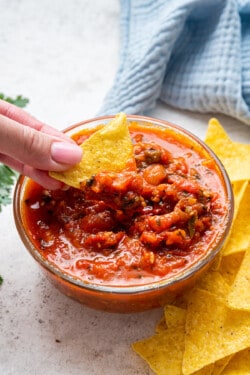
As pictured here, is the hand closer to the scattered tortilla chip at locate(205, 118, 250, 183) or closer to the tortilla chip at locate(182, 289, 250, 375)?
the tortilla chip at locate(182, 289, 250, 375)

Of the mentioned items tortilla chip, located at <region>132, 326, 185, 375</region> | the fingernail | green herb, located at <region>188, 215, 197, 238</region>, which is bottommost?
tortilla chip, located at <region>132, 326, 185, 375</region>

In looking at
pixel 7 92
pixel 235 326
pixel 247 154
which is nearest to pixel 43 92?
pixel 7 92

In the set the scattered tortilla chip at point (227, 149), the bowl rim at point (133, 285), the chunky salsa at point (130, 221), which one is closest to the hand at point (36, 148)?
the chunky salsa at point (130, 221)

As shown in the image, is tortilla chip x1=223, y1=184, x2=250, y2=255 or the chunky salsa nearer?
the chunky salsa

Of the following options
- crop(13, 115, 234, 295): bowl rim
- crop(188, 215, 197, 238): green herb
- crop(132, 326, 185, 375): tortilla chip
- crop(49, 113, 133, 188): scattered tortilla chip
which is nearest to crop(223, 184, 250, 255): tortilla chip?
crop(13, 115, 234, 295): bowl rim

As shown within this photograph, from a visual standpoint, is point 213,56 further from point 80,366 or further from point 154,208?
point 80,366

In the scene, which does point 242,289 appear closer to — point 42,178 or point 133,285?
point 133,285

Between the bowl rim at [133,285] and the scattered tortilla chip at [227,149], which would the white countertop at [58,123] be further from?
the bowl rim at [133,285]

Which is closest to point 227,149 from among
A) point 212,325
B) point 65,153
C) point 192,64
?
point 192,64
